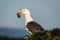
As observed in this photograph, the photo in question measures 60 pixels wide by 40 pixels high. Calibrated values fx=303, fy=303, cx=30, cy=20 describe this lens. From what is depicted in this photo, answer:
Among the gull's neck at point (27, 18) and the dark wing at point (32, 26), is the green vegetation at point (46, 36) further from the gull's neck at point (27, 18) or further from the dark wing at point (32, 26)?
the gull's neck at point (27, 18)

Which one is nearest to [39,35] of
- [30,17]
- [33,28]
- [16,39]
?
[33,28]

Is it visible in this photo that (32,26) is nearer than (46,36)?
No

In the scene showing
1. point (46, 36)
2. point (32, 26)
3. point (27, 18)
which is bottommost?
point (46, 36)

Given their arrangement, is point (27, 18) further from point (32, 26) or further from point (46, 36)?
point (46, 36)

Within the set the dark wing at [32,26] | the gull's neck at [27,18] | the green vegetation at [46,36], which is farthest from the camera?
the gull's neck at [27,18]

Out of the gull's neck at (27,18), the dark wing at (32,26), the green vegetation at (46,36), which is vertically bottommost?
the green vegetation at (46,36)

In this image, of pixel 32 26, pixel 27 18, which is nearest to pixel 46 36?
pixel 32 26

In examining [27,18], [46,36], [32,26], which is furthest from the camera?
[27,18]

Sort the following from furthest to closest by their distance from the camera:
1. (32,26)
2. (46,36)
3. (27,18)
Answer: (27,18)
(32,26)
(46,36)

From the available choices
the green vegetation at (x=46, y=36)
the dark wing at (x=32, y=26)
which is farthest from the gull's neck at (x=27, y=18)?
the green vegetation at (x=46, y=36)

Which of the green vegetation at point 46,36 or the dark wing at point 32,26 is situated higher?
the dark wing at point 32,26

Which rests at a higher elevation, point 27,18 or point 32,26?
point 27,18

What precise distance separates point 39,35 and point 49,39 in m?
0.31

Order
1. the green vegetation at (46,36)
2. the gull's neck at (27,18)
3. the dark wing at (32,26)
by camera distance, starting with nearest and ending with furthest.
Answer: the green vegetation at (46,36), the dark wing at (32,26), the gull's neck at (27,18)
